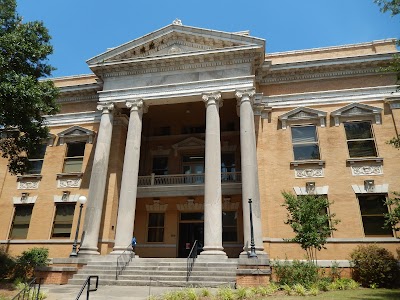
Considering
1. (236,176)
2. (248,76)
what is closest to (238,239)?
(236,176)

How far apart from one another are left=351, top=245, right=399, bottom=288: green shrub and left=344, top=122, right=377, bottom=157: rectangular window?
19.5ft

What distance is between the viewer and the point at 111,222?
20734 millimetres

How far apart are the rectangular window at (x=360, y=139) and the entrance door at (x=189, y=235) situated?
1154cm

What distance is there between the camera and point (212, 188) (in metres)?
17.2

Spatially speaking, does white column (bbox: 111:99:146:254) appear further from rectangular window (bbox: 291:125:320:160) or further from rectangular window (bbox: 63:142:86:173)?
rectangular window (bbox: 291:125:320:160)

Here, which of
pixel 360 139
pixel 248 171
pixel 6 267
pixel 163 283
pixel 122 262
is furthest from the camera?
pixel 360 139

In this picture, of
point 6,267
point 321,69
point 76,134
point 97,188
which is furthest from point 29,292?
point 321,69

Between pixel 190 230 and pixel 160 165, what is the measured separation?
5.86m

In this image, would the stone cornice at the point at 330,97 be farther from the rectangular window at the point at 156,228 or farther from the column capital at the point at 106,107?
the rectangular window at the point at 156,228

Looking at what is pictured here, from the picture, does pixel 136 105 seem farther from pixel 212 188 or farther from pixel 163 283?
pixel 163 283

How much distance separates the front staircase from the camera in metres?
14.1

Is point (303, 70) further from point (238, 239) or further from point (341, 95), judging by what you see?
point (238, 239)

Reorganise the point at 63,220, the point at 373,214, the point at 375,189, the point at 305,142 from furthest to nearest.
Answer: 1. the point at 63,220
2. the point at 305,142
3. the point at 375,189
4. the point at 373,214

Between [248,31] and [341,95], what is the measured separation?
24.5 feet
